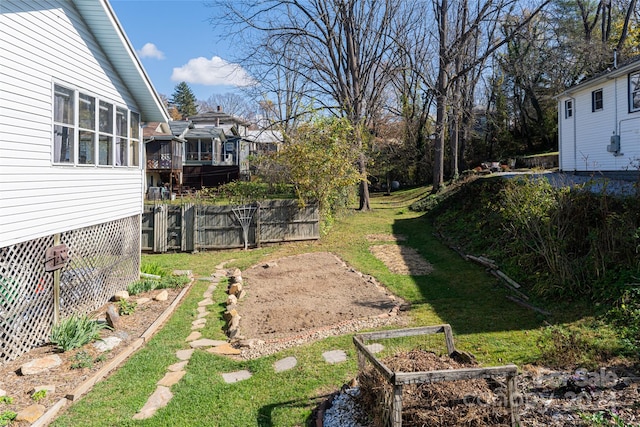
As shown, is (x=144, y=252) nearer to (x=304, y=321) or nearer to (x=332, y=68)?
(x=304, y=321)

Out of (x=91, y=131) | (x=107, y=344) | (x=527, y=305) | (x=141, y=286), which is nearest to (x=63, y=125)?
(x=91, y=131)

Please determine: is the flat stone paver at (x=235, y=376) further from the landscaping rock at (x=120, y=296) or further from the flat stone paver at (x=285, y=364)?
the landscaping rock at (x=120, y=296)

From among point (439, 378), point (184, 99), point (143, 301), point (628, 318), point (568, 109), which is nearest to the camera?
point (439, 378)

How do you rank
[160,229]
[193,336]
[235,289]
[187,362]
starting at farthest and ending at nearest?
1. [160,229]
2. [235,289]
3. [193,336]
4. [187,362]

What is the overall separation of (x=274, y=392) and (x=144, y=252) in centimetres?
1022

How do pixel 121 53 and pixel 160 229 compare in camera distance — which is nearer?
pixel 121 53

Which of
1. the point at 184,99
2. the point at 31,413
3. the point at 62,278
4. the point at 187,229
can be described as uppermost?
the point at 184,99

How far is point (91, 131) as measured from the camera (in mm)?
7426

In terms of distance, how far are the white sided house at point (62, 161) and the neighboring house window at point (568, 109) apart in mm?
18181

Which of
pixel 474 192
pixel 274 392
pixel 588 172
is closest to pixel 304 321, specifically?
pixel 274 392

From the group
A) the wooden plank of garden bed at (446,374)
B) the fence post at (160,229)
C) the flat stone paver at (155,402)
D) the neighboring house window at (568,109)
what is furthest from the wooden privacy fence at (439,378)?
the neighboring house window at (568,109)

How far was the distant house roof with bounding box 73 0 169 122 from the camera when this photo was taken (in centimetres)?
707

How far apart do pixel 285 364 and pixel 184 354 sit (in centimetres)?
156

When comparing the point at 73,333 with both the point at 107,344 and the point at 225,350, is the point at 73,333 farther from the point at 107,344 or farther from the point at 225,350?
the point at 225,350
